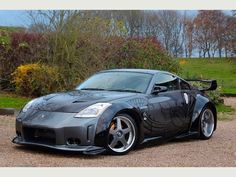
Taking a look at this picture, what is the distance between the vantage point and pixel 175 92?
8867 mm

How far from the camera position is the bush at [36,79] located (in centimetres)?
1627

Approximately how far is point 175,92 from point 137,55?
9570mm

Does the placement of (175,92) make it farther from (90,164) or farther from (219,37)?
(219,37)

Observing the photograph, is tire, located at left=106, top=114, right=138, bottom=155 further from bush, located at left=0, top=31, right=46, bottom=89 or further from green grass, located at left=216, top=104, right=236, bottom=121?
bush, located at left=0, top=31, right=46, bottom=89

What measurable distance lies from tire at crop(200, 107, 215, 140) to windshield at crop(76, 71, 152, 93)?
1.62m

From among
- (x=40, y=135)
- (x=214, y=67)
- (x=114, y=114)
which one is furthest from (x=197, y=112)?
(x=214, y=67)

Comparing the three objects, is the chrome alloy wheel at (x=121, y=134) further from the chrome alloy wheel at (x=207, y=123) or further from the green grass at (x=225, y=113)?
the green grass at (x=225, y=113)

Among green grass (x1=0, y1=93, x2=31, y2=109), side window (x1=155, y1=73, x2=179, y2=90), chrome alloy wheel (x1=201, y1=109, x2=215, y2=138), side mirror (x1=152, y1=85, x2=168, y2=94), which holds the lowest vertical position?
green grass (x1=0, y1=93, x2=31, y2=109)

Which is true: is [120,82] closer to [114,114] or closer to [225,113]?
[114,114]

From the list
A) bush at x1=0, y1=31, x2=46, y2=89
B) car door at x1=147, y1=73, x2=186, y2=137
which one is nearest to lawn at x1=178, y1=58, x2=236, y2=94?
bush at x1=0, y1=31, x2=46, y2=89

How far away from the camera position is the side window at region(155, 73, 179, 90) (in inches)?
341

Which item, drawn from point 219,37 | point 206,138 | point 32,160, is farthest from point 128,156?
point 219,37

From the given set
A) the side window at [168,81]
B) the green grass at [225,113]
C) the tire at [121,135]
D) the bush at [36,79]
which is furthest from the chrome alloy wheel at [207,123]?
the bush at [36,79]

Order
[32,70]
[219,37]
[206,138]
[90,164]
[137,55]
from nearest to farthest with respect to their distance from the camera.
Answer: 1. [90,164]
2. [206,138]
3. [32,70]
4. [137,55]
5. [219,37]
